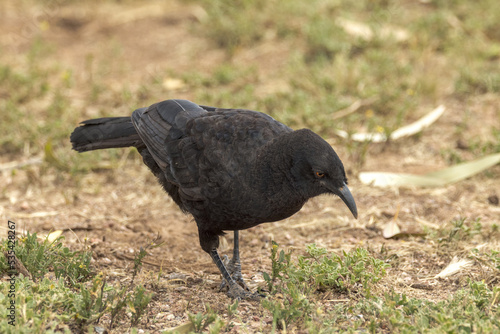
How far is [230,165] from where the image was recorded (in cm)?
383

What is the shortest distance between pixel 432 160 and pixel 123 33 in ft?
17.4

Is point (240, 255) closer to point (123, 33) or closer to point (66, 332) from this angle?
point (66, 332)

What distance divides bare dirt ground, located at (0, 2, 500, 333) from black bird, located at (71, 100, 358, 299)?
15.2 inches

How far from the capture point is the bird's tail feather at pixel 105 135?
469cm

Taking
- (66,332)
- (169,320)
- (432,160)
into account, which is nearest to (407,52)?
(432,160)

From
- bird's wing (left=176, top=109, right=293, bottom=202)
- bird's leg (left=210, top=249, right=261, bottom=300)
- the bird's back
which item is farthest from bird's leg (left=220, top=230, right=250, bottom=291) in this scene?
bird's wing (left=176, top=109, right=293, bottom=202)

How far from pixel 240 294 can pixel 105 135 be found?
1719mm

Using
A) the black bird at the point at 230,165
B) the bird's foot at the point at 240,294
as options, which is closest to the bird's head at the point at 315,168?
the black bird at the point at 230,165

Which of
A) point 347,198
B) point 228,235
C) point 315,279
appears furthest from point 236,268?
point 347,198

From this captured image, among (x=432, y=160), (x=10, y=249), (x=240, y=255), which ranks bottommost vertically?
(x=432, y=160)

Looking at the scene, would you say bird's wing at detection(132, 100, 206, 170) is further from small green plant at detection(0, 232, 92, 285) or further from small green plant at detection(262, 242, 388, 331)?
small green plant at detection(262, 242, 388, 331)

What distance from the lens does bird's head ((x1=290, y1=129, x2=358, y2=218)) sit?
359cm

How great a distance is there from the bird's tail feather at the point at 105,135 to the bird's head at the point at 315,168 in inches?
61.8

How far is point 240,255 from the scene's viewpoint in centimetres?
466
